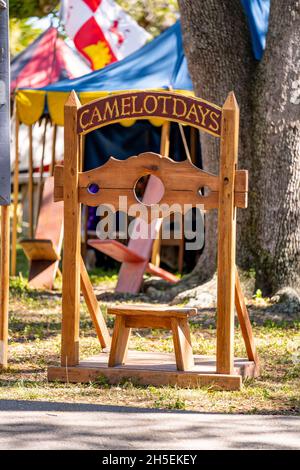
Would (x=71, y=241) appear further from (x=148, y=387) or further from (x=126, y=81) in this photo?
(x=126, y=81)

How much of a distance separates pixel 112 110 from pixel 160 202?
734 mm

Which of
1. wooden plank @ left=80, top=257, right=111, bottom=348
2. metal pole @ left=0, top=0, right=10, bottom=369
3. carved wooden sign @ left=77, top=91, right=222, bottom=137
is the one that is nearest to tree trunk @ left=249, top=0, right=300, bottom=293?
wooden plank @ left=80, top=257, right=111, bottom=348

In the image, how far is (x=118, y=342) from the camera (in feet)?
23.1

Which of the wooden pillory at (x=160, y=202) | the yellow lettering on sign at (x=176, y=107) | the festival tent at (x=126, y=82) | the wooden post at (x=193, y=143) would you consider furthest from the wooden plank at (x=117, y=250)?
the yellow lettering on sign at (x=176, y=107)

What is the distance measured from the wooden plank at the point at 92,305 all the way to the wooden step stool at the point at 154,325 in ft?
1.18

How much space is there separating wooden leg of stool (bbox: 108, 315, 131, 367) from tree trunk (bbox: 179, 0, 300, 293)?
4.25 m

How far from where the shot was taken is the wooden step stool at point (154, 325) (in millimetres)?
6883

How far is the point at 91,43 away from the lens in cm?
1736

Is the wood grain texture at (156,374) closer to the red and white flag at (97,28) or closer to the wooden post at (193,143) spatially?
the wooden post at (193,143)

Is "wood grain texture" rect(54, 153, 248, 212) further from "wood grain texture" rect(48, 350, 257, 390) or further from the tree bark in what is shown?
the tree bark

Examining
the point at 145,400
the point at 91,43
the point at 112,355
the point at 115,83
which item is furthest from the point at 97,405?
the point at 91,43

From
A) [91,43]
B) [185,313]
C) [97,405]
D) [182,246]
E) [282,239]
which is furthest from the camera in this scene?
[91,43]
